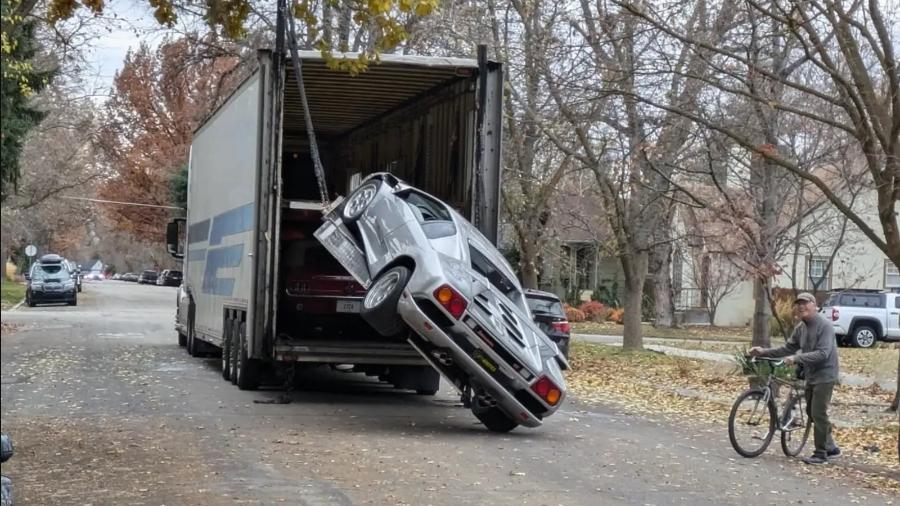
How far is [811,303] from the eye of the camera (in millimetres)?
11289

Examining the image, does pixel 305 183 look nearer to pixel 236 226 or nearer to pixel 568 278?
pixel 236 226

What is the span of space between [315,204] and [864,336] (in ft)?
76.3

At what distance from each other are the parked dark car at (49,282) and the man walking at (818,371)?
3786 cm

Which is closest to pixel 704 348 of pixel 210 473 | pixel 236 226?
pixel 236 226

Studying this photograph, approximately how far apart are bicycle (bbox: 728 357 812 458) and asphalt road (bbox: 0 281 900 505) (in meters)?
0.19

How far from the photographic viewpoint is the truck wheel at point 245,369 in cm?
1452

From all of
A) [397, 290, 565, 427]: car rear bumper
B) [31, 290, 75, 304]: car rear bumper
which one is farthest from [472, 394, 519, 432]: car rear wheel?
[31, 290, 75, 304]: car rear bumper

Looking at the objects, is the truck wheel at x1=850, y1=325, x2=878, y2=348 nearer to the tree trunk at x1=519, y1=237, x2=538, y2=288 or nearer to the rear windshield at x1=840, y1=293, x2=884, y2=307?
the rear windshield at x1=840, y1=293, x2=884, y2=307

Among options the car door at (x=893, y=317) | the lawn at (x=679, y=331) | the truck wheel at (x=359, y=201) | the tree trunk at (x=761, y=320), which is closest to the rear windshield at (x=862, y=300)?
the car door at (x=893, y=317)

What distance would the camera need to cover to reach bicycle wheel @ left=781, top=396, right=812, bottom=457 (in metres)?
11.3

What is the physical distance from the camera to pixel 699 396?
57.9ft

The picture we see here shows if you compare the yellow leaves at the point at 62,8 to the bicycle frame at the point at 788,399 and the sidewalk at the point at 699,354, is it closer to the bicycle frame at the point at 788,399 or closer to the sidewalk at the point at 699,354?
the bicycle frame at the point at 788,399

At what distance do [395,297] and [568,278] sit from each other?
38834 millimetres

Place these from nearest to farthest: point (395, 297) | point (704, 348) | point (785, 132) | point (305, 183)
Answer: point (395, 297) < point (305, 183) < point (785, 132) < point (704, 348)
